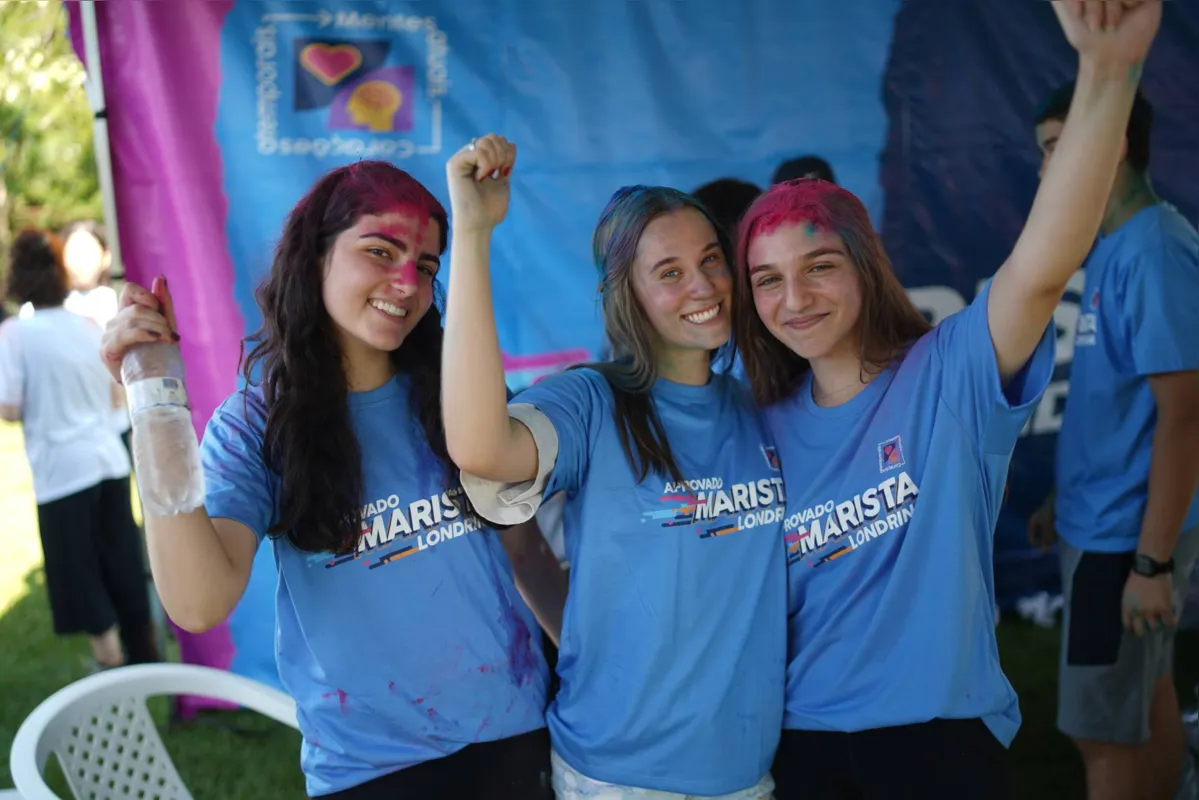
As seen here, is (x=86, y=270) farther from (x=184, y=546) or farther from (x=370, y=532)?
(x=184, y=546)

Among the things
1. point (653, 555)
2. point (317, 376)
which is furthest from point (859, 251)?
point (317, 376)

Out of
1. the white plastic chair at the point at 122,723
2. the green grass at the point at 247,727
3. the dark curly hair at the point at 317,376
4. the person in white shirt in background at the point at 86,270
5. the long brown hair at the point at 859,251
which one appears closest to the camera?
the dark curly hair at the point at 317,376

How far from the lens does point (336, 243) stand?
1645mm

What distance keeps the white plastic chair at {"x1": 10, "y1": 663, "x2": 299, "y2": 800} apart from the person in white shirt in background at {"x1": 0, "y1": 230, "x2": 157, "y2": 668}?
1.97 meters

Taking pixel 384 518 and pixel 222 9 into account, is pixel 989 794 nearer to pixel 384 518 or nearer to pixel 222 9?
pixel 384 518

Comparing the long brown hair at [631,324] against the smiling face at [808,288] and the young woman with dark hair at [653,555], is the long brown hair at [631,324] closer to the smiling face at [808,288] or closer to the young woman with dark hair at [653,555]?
the young woman with dark hair at [653,555]

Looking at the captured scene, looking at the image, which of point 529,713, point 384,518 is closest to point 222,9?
point 384,518

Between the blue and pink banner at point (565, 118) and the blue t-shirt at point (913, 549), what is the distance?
6.97 ft

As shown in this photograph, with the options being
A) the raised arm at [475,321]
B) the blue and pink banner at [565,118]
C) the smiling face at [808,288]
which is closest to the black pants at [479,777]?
the raised arm at [475,321]

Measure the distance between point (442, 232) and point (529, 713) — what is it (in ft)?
2.91

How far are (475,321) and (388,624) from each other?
0.55 m

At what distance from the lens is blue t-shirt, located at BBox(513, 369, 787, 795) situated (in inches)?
62.4

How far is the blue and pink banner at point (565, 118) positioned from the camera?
3301mm

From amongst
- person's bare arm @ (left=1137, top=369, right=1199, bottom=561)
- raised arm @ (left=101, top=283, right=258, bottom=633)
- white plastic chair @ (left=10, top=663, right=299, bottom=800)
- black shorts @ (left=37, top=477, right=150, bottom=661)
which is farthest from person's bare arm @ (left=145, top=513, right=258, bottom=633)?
black shorts @ (left=37, top=477, right=150, bottom=661)
